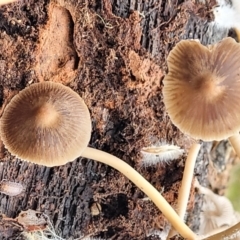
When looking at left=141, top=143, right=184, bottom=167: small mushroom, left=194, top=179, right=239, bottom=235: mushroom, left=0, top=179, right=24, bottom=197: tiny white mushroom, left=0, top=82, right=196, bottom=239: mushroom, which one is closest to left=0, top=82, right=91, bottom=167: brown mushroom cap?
left=0, top=82, right=196, bottom=239: mushroom

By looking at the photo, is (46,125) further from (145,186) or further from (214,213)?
(214,213)

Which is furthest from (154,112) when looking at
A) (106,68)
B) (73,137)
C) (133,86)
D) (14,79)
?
(14,79)

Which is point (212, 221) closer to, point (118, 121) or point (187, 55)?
point (118, 121)

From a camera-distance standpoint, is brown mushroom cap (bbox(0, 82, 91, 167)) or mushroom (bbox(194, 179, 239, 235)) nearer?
brown mushroom cap (bbox(0, 82, 91, 167))

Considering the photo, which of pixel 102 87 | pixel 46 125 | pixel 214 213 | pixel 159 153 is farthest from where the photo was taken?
pixel 214 213

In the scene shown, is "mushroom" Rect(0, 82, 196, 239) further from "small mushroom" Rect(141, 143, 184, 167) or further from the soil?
"small mushroom" Rect(141, 143, 184, 167)

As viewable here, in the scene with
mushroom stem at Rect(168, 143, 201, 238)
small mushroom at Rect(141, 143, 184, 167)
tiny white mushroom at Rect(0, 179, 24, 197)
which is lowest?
tiny white mushroom at Rect(0, 179, 24, 197)

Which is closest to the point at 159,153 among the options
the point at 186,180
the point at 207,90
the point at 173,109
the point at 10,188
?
the point at 186,180
